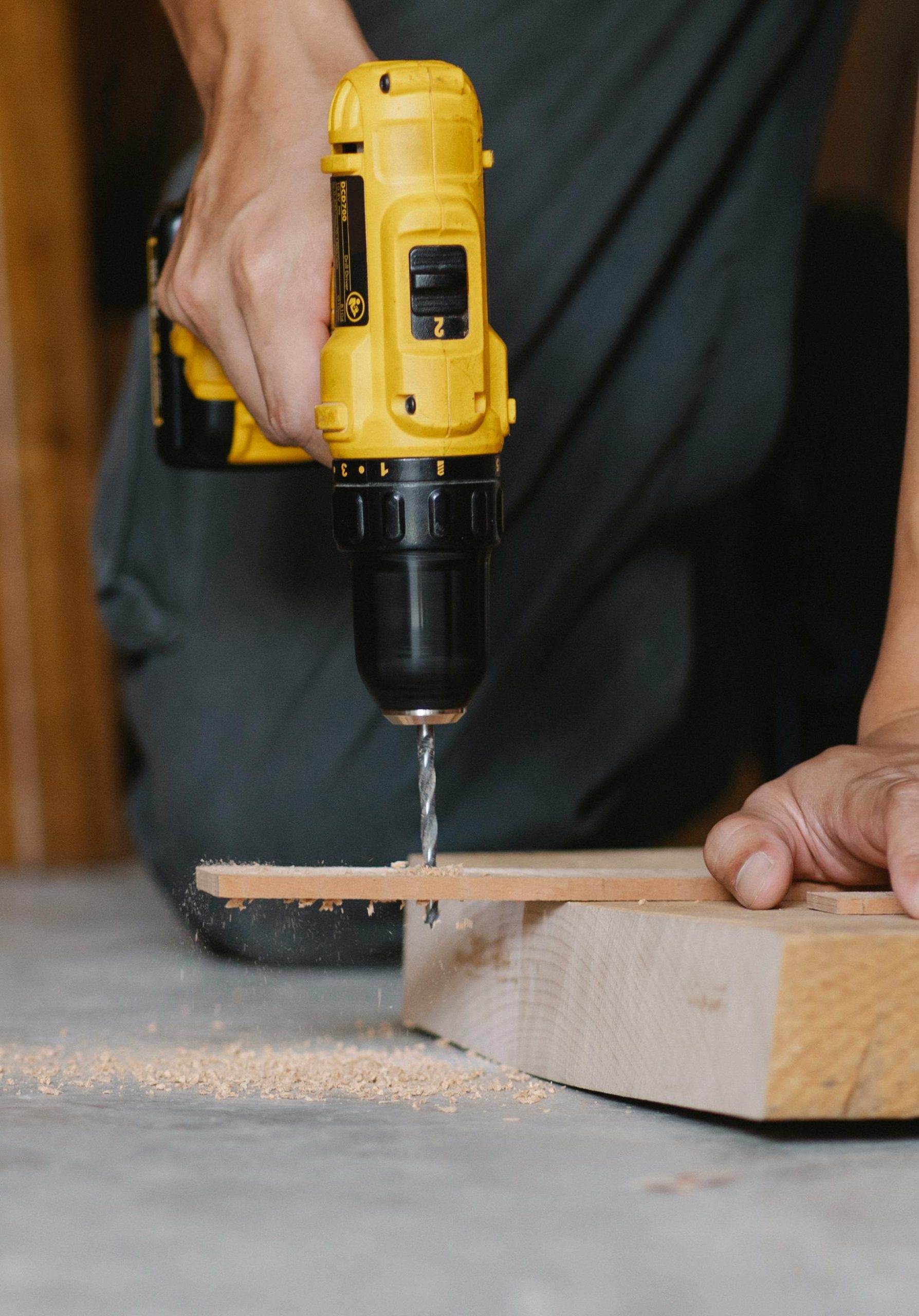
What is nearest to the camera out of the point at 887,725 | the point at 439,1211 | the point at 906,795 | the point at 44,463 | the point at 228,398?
the point at 439,1211

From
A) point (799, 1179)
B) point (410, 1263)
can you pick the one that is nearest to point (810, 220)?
point (799, 1179)

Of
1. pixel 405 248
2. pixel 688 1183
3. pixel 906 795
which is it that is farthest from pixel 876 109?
pixel 688 1183

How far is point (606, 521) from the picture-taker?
1.97 meters

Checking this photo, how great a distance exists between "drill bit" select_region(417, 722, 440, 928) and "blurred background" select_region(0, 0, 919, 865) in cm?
101

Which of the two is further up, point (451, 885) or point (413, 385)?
point (413, 385)

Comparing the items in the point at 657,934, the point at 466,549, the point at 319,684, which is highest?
the point at 466,549

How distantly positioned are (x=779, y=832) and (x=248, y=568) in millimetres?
975

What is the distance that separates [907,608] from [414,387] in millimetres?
502

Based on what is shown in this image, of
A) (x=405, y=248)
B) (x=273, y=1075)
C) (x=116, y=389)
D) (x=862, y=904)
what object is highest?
(x=116, y=389)

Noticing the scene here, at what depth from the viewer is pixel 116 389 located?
10.3 ft

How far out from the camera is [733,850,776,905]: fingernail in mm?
1145

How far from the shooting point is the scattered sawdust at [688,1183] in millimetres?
897

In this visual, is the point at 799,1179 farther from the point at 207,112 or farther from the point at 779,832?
the point at 207,112

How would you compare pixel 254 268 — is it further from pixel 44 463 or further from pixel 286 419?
pixel 44 463
